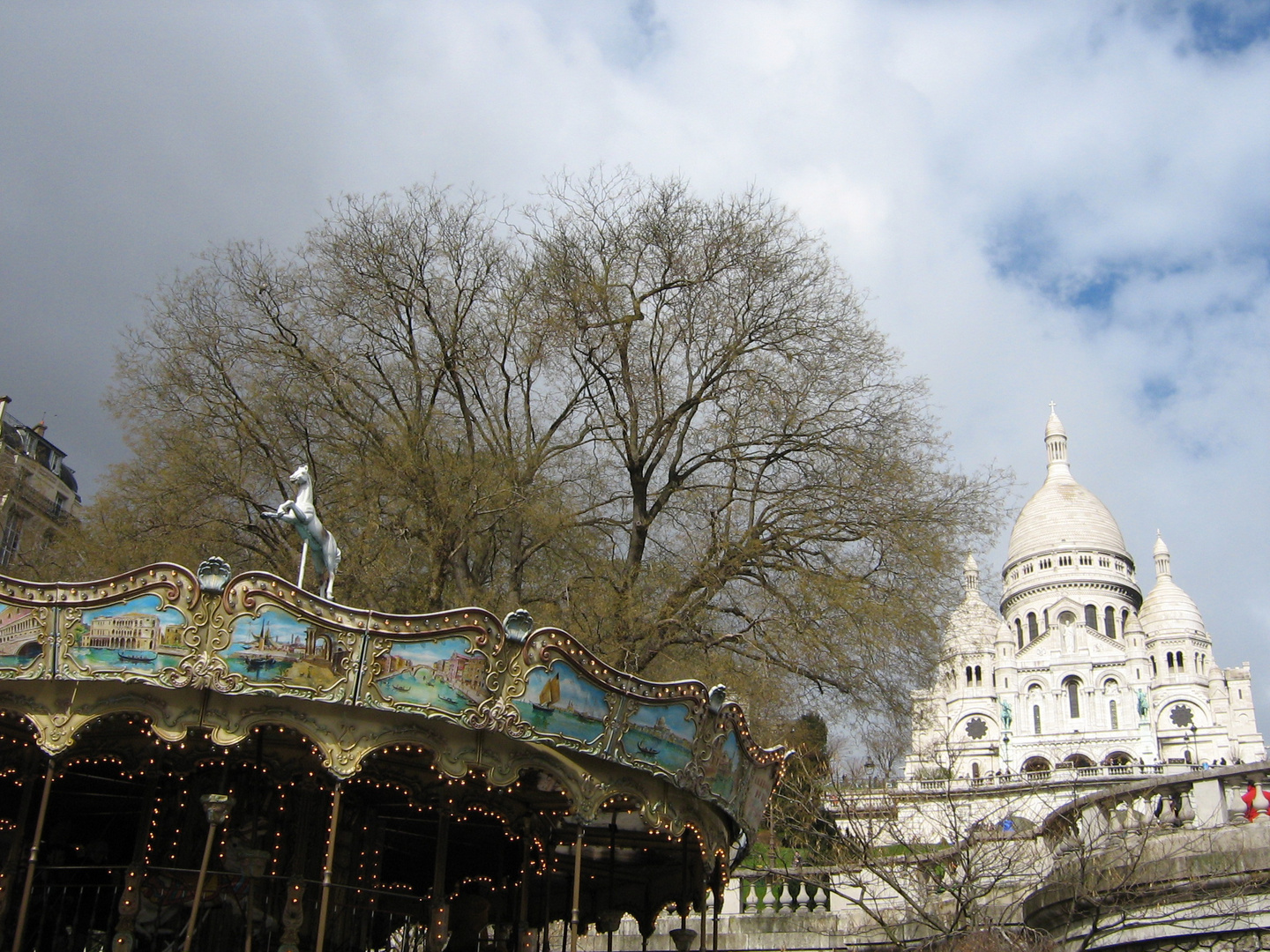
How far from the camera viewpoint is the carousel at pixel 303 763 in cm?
1199

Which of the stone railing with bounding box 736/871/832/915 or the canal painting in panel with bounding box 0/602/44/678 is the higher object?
the canal painting in panel with bounding box 0/602/44/678

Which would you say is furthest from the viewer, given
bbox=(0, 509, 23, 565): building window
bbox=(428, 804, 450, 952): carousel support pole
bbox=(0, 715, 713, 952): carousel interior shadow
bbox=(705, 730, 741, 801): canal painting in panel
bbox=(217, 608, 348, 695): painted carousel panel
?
bbox=(0, 509, 23, 565): building window

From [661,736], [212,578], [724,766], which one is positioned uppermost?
[212,578]

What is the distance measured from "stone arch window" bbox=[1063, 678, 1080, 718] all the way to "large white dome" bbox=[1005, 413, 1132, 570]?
558 inches

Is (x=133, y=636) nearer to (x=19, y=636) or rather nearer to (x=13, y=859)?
(x=19, y=636)

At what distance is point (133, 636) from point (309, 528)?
2525 mm

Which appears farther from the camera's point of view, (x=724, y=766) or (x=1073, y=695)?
(x=1073, y=695)

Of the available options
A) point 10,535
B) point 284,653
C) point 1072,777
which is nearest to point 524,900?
point 284,653

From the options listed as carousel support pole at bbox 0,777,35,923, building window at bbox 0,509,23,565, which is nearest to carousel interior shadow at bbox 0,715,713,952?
carousel support pole at bbox 0,777,35,923

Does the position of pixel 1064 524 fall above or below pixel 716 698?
above

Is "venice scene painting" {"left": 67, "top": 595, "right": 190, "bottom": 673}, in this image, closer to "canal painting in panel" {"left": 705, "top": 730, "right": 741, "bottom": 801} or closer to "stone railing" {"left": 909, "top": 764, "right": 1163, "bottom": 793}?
"canal painting in panel" {"left": 705, "top": 730, "right": 741, "bottom": 801}

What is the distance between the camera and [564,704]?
13.0 m

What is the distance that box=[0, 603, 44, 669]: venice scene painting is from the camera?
11.9 meters

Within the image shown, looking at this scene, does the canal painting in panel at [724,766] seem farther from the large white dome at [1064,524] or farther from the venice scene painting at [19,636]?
the large white dome at [1064,524]
